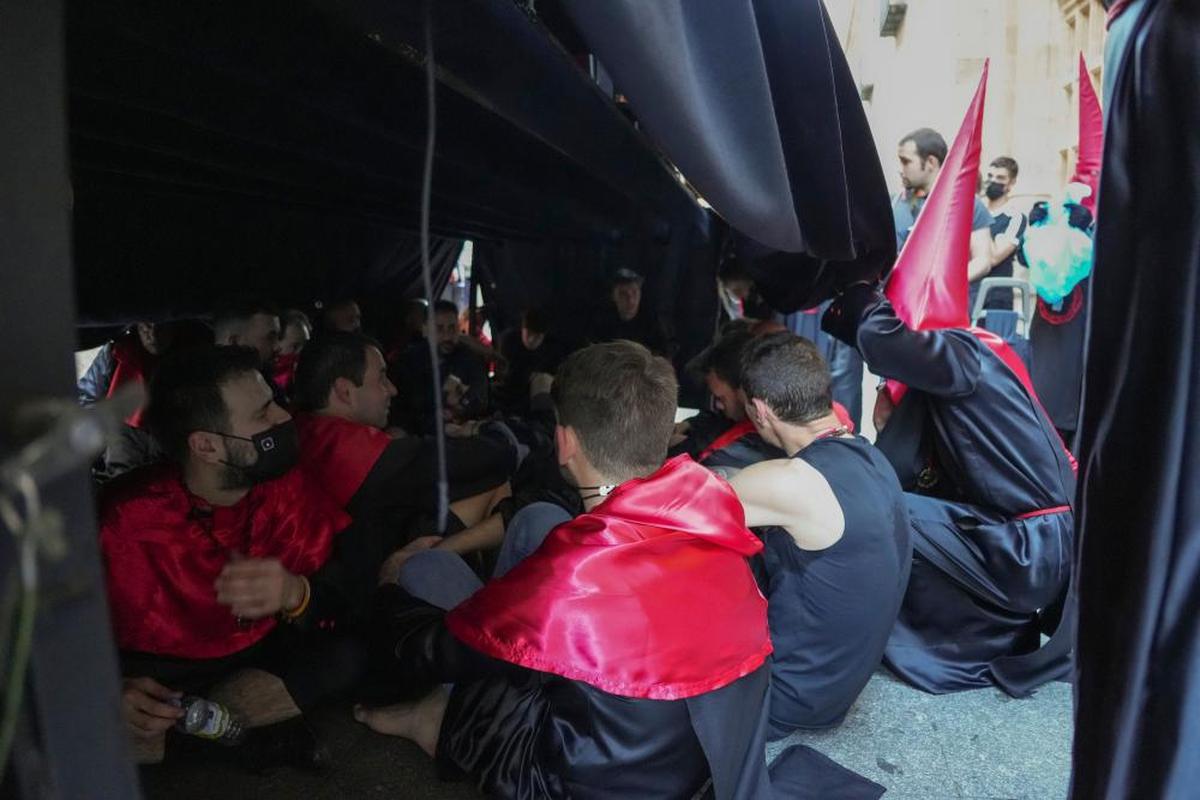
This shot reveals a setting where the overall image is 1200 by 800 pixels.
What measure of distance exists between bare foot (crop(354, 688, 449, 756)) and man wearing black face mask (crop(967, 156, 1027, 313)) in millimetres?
4645

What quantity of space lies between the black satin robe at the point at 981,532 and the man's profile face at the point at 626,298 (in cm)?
271

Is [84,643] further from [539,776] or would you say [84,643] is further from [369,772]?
[369,772]

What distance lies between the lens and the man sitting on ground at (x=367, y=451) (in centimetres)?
235

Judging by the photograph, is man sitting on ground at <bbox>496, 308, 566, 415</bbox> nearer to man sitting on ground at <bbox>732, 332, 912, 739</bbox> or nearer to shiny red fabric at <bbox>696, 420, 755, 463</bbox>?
shiny red fabric at <bbox>696, 420, 755, 463</bbox>

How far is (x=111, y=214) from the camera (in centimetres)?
311

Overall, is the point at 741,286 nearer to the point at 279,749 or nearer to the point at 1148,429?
the point at 279,749

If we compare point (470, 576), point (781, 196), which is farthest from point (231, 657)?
point (781, 196)

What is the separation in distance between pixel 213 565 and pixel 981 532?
86.6 inches

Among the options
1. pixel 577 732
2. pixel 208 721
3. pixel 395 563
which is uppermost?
pixel 395 563

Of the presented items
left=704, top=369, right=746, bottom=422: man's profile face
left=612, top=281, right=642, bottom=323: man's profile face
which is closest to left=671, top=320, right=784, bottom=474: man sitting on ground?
left=704, top=369, right=746, bottom=422: man's profile face

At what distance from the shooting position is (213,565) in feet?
6.42

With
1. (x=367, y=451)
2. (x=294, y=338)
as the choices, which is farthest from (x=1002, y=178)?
(x=367, y=451)

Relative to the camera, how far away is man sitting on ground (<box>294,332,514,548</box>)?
2352mm

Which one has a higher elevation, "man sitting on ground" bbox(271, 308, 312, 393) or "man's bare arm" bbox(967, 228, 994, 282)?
"man's bare arm" bbox(967, 228, 994, 282)
